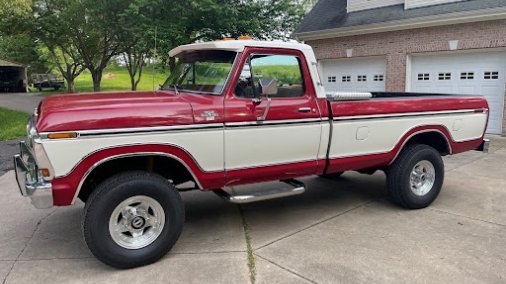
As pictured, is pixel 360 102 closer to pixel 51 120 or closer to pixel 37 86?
pixel 51 120

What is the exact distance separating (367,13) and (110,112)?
40.9ft

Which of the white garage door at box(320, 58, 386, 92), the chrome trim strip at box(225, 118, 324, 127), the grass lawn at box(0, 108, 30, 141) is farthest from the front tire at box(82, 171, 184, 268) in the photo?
the white garage door at box(320, 58, 386, 92)

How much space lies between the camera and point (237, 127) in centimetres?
412

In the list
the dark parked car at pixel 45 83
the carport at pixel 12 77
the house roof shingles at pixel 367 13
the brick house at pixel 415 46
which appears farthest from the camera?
the dark parked car at pixel 45 83

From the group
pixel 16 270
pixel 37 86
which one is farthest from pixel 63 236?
pixel 37 86

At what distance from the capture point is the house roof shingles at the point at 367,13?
11281 millimetres

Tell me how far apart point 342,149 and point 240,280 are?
207 cm

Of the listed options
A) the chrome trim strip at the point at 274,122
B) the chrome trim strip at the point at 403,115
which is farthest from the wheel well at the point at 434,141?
the chrome trim strip at the point at 274,122

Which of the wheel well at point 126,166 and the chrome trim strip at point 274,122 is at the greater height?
the chrome trim strip at point 274,122

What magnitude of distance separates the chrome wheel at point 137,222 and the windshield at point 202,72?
1.30m

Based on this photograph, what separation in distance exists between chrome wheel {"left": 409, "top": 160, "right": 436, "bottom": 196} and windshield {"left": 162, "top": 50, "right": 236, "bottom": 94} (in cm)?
294

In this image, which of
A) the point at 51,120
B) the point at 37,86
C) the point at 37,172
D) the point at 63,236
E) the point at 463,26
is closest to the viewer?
the point at 51,120

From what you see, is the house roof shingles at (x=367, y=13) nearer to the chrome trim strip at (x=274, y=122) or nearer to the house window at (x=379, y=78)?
the house window at (x=379, y=78)

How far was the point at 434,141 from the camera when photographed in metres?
5.91
